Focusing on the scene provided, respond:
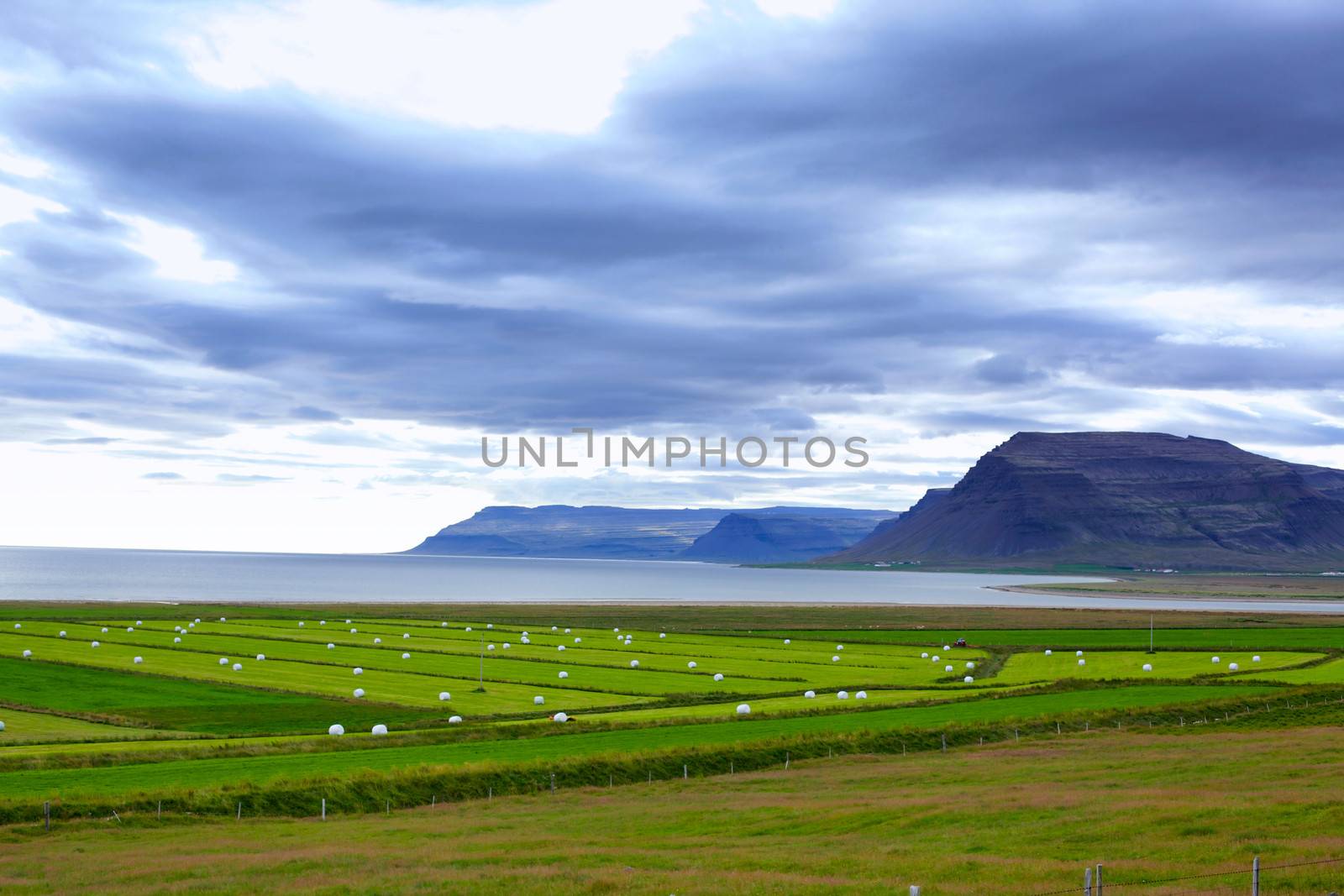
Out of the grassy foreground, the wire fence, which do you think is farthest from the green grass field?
the wire fence

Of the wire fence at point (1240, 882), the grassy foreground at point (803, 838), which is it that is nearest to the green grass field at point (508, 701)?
the grassy foreground at point (803, 838)

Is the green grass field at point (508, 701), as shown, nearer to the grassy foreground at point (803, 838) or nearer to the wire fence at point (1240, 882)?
the grassy foreground at point (803, 838)

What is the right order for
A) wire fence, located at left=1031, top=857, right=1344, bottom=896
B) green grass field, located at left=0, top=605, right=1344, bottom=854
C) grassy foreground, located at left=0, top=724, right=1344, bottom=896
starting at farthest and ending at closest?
green grass field, located at left=0, top=605, right=1344, bottom=854, grassy foreground, located at left=0, top=724, right=1344, bottom=896, wire fence, located at left=1031, top=857, right=1344, bottom=896

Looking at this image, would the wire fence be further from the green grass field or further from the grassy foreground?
the green grass field

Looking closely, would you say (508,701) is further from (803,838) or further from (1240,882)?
(1240,882)

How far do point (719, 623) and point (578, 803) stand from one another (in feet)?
321

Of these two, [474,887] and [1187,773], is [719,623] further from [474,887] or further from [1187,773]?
[474,887]

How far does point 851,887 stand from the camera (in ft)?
60.2

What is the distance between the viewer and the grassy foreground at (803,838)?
63.2 ft

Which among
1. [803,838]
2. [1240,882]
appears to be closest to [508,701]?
[803,838]

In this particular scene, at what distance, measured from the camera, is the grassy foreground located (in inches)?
758

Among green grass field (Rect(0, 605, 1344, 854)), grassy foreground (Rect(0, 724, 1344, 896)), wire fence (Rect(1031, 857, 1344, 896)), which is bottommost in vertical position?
green grass field (Rect(0, 605, 1344, 854))

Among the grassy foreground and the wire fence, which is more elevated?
the wire fence

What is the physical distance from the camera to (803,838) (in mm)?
24578
